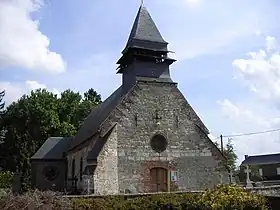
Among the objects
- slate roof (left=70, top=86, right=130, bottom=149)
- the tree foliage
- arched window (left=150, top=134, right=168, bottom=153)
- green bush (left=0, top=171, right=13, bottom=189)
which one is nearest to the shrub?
arched window (left=150, top=134, right=168, bottom=153)

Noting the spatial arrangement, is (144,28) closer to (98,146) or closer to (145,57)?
(145,57)

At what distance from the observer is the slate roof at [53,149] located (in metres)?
32.3

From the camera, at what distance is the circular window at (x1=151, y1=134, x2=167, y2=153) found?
75.9ft

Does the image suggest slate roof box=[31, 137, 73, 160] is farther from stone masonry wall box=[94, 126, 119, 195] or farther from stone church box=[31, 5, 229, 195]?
Result: stone masonry wall box=[94, 126, 119, 195]

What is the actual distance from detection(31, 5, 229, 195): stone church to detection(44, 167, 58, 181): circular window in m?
6.44

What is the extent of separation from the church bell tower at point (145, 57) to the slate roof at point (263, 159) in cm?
3631

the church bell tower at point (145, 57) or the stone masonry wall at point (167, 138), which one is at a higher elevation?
the church bell tower at point (145, 57)

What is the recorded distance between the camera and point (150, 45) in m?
25.9

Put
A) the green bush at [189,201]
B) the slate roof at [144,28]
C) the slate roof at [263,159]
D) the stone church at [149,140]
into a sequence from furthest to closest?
1. the slate roof at [263,159]
2. the slate roof at [144,28]
3. the stone church at [149,140]
4. the green bush at [189,201]

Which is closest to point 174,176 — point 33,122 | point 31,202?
point 31,202

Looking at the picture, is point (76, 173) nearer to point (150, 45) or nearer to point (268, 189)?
point (150, 45)

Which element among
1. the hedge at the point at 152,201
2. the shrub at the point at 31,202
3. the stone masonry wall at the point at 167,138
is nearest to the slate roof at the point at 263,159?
the stone masonry wall at the point at 167,138

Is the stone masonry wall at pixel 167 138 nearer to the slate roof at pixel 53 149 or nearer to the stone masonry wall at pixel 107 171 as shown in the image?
the stone masonry wall at pixel 107 171

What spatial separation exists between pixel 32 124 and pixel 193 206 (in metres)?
30.7
